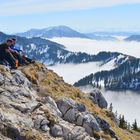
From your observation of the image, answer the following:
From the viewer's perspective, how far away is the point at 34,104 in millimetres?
37531

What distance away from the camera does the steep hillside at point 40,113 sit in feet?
111

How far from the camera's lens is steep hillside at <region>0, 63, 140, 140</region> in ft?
111

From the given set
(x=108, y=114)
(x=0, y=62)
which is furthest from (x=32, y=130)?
(x=108, y=114)

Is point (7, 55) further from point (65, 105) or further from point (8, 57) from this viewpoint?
point (65, 105)

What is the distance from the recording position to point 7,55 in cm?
4453

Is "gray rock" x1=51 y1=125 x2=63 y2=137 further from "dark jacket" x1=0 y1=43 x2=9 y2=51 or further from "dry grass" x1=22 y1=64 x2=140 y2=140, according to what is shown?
"dark jacket" x1=0 y1=43 x2=9 y2=51

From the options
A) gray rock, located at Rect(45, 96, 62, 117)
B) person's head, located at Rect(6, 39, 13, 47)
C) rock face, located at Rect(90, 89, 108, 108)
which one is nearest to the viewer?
gray rock, located at Rect(45, 96, 62, 117)

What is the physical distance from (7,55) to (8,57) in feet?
0.96

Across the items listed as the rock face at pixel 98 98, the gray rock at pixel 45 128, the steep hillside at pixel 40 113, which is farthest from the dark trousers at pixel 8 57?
the rock face at pixel 98 98

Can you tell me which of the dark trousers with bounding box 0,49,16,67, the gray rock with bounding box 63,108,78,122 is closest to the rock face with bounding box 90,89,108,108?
the dark trousers with bounding box 0,49,16,67

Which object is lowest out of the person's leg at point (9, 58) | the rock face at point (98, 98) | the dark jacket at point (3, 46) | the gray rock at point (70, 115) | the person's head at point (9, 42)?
the rock face at point (98, 98)

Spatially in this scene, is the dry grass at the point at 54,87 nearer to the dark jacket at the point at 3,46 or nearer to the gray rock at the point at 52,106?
the gray rock at the point at 52,106

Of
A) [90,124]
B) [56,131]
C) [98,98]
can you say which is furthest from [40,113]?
[98,98]

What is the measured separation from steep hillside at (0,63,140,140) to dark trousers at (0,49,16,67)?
941mm
